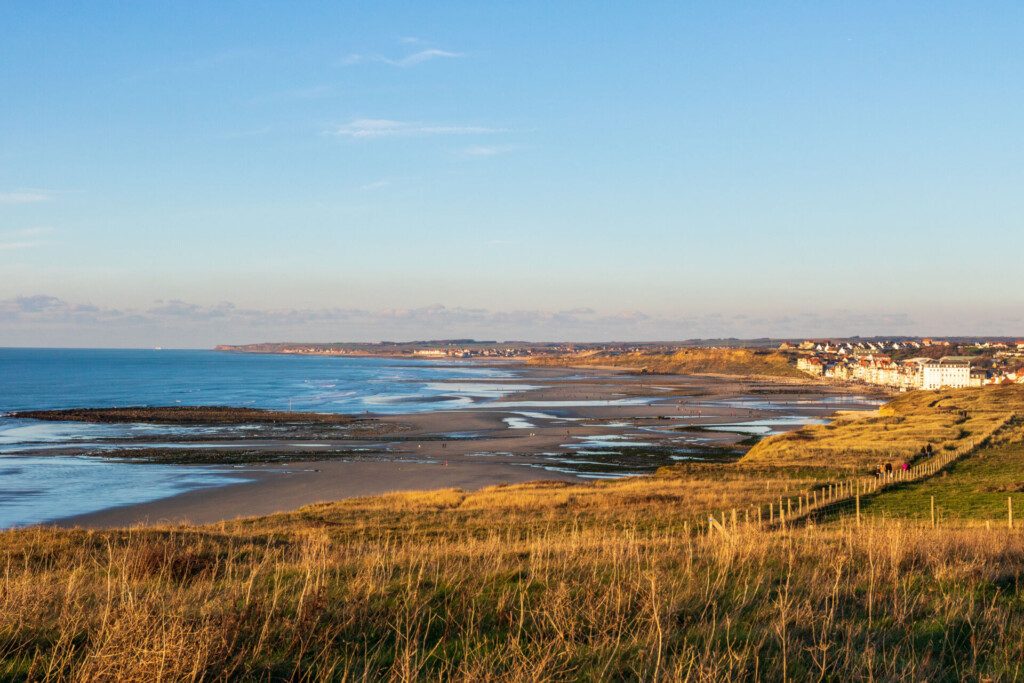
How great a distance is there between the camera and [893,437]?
59406 millimetres

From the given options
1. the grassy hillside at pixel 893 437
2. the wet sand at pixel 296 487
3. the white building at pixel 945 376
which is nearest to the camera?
the wet sand at pixel 296 487

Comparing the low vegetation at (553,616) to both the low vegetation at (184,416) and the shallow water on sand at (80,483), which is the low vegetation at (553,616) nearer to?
the shallow water on sand at (80,483)

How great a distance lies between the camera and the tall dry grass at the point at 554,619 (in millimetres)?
6277

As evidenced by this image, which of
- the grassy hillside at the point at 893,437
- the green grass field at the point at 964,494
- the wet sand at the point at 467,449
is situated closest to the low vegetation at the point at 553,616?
the green grass field at the point at 964,494

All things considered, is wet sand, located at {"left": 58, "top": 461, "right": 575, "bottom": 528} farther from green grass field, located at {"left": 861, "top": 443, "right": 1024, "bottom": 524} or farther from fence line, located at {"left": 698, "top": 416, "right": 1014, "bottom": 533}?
green grass field, located at {"left": 861, "top": 443, "right": 1024, "bottom": 524}

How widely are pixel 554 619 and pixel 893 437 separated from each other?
57922 mm

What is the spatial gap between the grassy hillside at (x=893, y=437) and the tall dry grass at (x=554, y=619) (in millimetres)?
36954

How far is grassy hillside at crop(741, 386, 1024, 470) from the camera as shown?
50219mm

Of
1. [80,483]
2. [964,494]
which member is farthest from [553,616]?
[80,483]

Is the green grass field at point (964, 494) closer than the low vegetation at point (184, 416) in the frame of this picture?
Yes

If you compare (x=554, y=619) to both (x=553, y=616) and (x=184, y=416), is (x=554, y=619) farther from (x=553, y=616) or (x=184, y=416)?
(x=184, y=416)

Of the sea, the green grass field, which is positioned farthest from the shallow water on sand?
the green grass field

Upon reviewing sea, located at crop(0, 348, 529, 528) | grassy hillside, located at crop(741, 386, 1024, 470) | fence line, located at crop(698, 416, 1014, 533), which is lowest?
sea, located at crop(0, 348, 529, 528)

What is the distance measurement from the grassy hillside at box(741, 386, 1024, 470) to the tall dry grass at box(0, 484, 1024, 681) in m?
37.0
